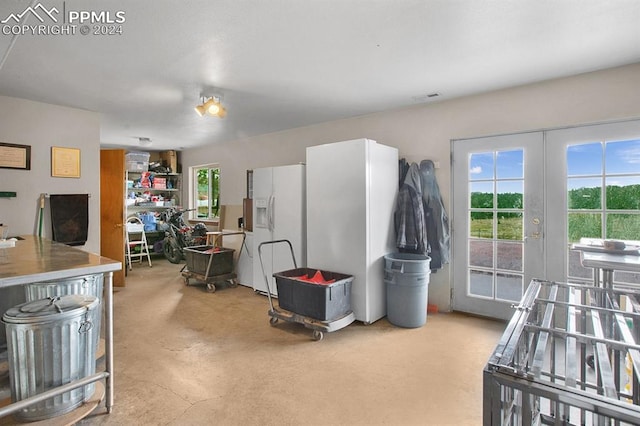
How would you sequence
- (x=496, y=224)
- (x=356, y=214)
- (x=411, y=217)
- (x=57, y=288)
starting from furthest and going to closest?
(x=411, y=217) < (x=496, y=224) < (x=356, y=214) < (x=57, y=288)

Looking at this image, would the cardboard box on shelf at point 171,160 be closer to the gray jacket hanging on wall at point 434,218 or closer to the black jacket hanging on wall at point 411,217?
the black jacket hanging on wall at point 411,217

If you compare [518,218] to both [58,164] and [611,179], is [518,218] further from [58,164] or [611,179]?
[58,164]

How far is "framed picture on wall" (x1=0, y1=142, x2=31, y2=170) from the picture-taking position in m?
3.60

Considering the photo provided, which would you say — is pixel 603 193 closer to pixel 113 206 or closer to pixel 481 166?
pixel 481 166

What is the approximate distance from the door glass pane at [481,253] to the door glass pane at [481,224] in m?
0.08

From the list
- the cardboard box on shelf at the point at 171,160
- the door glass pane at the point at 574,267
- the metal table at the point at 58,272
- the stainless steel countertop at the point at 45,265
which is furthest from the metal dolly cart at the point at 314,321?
the cardboard box on shelf at the point at 171,160

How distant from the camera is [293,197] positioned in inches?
166

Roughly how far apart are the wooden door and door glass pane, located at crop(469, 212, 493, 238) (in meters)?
5.07

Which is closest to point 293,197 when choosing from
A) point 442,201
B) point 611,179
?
point 442,201

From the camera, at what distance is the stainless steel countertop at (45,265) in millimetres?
1605

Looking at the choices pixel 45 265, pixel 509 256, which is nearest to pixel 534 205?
pixel 509 256

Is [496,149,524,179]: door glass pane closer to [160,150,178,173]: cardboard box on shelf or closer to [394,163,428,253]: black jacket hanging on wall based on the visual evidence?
[394,163,428,253]: black jacket hanging on wall

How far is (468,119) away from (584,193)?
53.4 inches

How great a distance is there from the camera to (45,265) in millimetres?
1848
